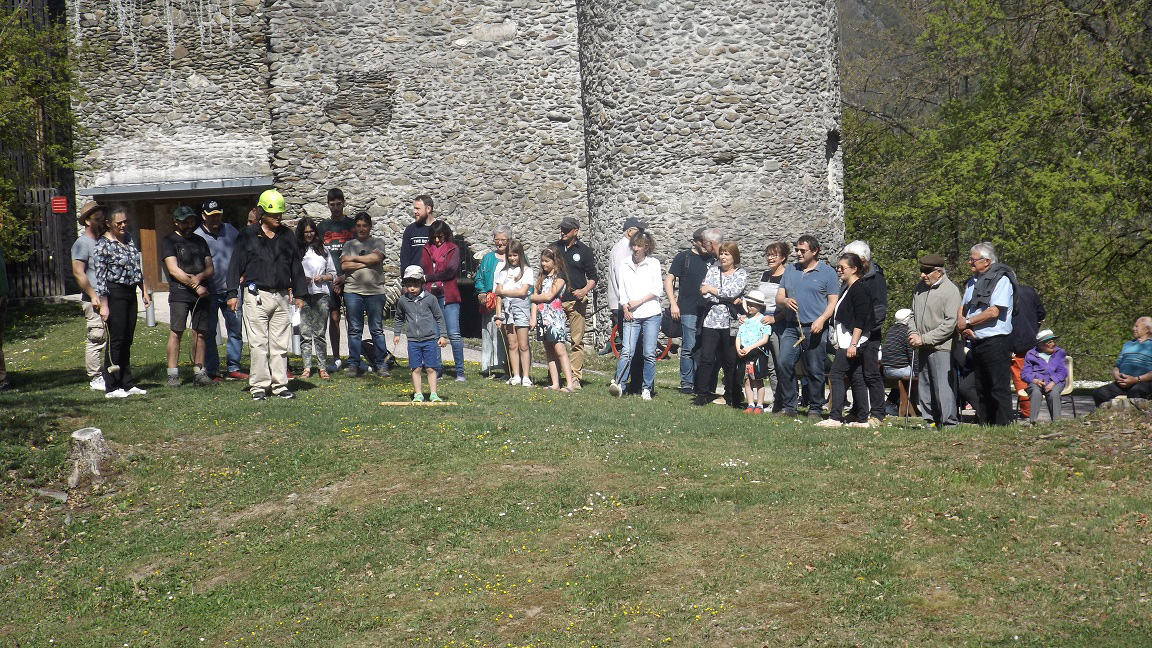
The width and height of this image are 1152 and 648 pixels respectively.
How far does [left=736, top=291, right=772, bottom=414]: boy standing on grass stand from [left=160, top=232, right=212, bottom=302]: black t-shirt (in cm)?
555

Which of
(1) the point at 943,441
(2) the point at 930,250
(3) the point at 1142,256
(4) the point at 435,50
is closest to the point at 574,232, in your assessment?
(1) the point at 943,441

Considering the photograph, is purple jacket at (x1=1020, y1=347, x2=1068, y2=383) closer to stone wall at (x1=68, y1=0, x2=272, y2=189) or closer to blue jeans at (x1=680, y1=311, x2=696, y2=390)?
blue jeans at (x1=680, y1=311, x2=696, y2=390)

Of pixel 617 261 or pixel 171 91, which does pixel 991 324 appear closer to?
pixel 617 261

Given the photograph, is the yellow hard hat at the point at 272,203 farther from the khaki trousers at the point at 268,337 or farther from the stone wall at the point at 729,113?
the stone wall at the point at 729,113

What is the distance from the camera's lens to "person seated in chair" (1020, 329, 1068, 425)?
39.9 ft

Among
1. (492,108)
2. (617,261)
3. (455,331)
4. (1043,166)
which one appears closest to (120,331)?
(455,331)

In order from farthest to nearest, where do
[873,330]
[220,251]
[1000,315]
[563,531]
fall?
[220,251], [873,330], [1000,315], [563,531]

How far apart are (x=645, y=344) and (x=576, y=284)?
53.4 inches

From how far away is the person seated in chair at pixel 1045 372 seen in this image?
39.9 ft

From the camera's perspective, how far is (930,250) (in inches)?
909

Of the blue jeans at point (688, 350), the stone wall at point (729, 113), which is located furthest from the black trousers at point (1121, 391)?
the stone wall at point (729, 113)

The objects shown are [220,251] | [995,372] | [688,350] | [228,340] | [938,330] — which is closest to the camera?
[995,372]

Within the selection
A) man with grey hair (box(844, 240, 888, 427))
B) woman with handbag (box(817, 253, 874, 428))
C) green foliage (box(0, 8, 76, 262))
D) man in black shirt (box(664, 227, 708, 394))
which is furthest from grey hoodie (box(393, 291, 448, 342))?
green foliage (box(0, 8, 76, 262))

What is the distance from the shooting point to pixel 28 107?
65.9 ft
